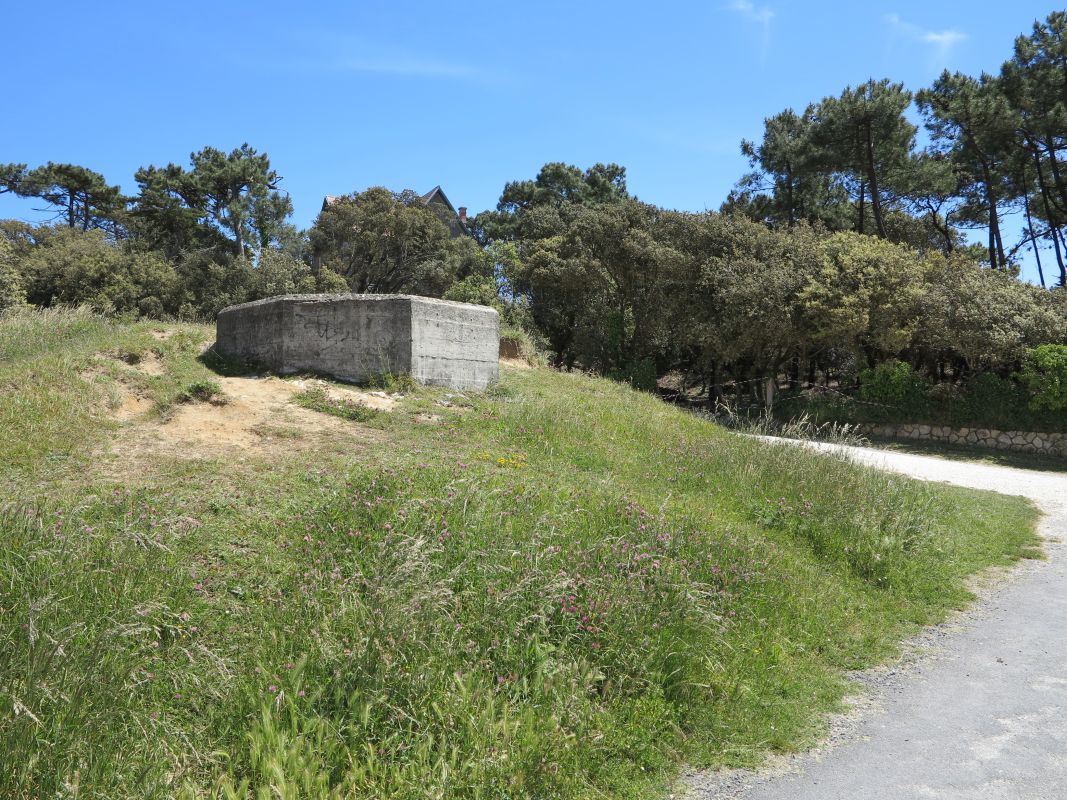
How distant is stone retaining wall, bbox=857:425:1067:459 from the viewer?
1683 cm

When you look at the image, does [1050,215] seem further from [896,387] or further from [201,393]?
[201,393]

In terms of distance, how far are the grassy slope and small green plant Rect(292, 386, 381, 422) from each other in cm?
122

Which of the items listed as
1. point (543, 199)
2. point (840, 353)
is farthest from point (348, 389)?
point (543, 199)

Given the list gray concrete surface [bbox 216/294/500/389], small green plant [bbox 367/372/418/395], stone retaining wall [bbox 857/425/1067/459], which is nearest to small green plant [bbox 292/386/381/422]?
small green plant [bbox 367/372/418/395]

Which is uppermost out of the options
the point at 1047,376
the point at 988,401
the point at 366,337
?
the point at 1047,376

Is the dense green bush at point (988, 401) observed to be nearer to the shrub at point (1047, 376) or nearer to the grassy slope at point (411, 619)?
the shrub at point (1047, 376)

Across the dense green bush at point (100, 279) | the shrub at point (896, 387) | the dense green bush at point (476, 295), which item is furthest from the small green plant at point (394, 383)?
the dense green bush at point (100, 279)

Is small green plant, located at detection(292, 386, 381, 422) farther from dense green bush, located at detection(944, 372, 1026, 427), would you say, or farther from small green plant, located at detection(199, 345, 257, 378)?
dense green bush, located at detection(944, 372, 1026, 427)

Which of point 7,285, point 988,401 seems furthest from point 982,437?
point 7,285

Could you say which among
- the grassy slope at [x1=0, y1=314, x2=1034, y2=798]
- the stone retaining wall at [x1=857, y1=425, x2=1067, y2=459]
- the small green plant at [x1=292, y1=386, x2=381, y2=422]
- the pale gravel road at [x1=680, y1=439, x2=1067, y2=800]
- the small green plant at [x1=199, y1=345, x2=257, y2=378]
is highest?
the small green plant at [x1=199, y1=345, x2=257, y2=378]

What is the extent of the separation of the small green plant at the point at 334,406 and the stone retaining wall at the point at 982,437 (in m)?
13.6

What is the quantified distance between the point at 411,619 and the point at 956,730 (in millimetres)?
3004

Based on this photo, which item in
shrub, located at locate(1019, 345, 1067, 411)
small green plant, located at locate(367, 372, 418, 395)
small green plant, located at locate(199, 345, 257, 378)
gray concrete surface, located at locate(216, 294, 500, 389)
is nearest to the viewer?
small green plant, located at locate(367, 372, 418, 395)

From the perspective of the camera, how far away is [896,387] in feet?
62.8
